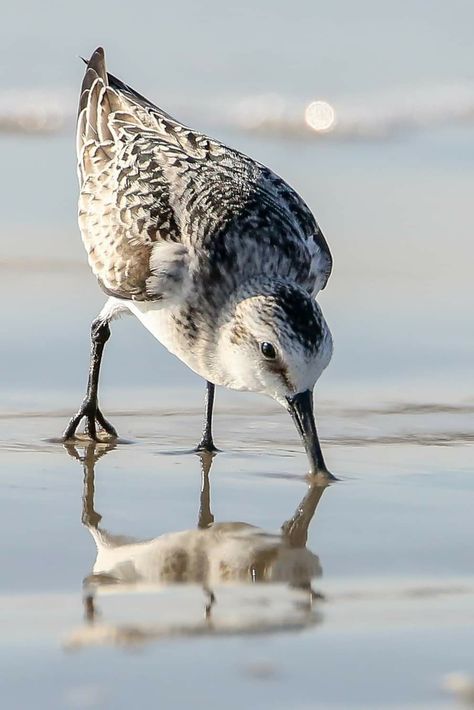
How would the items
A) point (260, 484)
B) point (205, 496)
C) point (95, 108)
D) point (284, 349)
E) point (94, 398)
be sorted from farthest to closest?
point (95, 108) → point (94, 398) → point (260, 484) → point (205, 496) → point (284, 349)

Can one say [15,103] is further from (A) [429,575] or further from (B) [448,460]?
(A) [429,575]

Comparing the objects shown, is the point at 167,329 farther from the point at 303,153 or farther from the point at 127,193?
the point at 303,153

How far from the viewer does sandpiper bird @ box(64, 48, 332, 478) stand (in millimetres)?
6176

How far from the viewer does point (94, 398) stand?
7.22 metres

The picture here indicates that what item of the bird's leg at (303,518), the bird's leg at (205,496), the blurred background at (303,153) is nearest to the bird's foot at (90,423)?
the blurred background at (303,153)

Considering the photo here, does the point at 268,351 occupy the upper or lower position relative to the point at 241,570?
upper

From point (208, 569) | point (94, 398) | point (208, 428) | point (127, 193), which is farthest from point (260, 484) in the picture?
point (127, 193)

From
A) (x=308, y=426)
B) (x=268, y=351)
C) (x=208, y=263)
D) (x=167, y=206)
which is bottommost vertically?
(x=308, y=426)

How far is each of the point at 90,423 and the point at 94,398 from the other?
8.6 inches

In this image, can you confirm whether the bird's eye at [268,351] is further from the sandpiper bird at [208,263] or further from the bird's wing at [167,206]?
the bird's wing at [167,206]

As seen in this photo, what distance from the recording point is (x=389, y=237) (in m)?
9.92

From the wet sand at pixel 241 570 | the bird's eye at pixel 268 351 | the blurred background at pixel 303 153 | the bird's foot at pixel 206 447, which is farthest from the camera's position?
the blurred background at pixel 303 153

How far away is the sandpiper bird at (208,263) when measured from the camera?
20.3 feet

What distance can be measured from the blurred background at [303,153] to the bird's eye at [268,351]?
4.30ft
